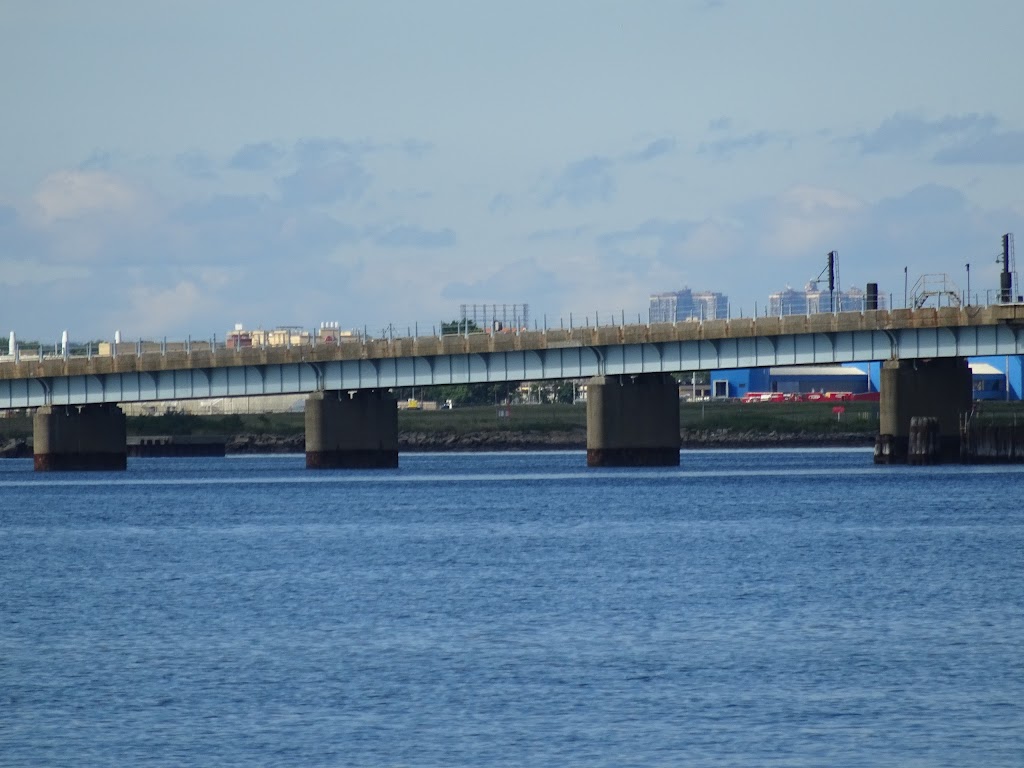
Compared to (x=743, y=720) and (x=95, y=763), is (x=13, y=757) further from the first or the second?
(x=743, y=720)

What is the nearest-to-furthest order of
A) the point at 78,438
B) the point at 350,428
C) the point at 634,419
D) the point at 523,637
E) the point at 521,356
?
the point at 523,637 → the point at 634,419 → the point at 521,356 → the point at 350,428 → the point at 78,438

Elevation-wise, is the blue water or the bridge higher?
the bridge

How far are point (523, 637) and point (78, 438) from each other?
99.9m

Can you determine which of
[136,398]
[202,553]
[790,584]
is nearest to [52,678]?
[790,584]

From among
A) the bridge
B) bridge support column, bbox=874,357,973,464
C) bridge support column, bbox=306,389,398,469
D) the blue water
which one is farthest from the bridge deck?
the blue water

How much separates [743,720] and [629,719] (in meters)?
1.87

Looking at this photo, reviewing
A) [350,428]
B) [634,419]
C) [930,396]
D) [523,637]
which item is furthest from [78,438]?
[523,637]

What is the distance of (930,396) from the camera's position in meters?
120

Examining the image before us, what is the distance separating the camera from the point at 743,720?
108 ft

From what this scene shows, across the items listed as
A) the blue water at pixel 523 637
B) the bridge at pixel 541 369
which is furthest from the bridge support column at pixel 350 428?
the blue water at pixel 523 637

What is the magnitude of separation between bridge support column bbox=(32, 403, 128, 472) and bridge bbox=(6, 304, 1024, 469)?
0.44ft

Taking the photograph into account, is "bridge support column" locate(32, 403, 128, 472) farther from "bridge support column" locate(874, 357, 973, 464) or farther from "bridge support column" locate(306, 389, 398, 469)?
"bridge support column" locate(874, 357, 973, 464)

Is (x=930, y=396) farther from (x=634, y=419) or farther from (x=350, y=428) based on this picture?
(x=350, y=428)

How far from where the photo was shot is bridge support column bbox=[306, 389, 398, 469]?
134m
